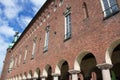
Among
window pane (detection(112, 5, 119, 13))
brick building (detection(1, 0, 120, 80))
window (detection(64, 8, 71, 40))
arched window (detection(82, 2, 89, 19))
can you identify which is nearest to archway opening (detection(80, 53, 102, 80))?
brick building (detection(1, 0, 120, 80))

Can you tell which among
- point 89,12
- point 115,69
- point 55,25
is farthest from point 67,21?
point 115,69

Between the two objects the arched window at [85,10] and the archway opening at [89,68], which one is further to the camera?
the archway opening at [89,68]

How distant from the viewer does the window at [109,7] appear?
27.7 ft

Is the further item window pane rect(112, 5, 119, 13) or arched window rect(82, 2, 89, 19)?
arched window rect(82, 2, 89, 19)

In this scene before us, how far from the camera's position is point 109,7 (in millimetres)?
8883

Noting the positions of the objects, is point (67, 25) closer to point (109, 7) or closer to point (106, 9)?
point (106, 9)

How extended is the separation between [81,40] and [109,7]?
8.70 feet

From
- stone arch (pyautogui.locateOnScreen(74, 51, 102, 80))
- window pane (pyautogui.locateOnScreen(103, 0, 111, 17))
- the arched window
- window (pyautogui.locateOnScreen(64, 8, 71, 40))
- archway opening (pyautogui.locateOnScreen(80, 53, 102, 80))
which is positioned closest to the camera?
window pane (pyautogui.locateOnScreen(103, 0, 111, 17))

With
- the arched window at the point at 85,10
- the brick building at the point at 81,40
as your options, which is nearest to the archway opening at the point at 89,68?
the brick building at the point at 81,40

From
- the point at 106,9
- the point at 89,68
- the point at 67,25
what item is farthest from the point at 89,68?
the point at 106,9

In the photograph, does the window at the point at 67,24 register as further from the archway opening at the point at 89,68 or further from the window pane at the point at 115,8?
the window pane at the point at 115,8

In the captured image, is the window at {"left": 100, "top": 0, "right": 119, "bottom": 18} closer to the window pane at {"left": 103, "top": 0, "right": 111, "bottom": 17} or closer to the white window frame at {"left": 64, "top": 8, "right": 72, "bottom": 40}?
the window pane at {"left": 103, "top": 0, "right": 111, "bottom": 17}

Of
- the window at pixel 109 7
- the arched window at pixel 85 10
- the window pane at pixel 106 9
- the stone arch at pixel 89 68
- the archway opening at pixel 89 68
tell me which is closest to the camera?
the window at pixel 109 7

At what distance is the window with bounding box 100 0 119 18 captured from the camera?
8436 mm
